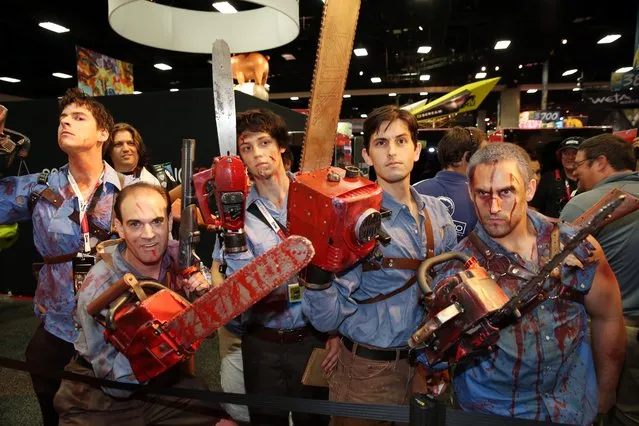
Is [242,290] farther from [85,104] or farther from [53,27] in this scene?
[53,27]

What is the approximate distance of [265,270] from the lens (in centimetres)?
128

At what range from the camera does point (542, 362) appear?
144 centimetres

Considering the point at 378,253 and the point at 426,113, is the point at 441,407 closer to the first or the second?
the point at 378,253

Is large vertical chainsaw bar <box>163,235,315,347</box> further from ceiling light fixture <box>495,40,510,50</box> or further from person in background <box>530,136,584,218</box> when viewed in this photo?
ceiling light fixture <box>495,40,510,50</box>

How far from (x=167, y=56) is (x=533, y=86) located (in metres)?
13.1

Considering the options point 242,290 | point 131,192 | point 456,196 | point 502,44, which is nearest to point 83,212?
point 131,192

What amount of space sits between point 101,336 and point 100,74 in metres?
6.65

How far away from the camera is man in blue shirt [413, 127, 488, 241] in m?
2.92

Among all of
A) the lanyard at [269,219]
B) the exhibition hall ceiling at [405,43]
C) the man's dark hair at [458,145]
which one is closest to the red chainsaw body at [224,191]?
the lanyard at [269,219]

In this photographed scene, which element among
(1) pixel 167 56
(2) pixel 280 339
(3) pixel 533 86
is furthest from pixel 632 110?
(3) pixel 533 86

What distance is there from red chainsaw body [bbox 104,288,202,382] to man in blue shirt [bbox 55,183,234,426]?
0.71ft

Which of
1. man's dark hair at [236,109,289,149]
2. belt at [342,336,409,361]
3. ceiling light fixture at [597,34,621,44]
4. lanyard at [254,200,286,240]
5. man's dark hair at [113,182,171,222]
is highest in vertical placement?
ceiling light fixture at [597,34,621,44]

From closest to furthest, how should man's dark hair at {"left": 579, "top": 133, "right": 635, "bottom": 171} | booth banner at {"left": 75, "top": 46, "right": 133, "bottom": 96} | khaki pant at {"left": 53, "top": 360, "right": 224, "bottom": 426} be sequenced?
khaki pant at {"left": 53, "top": 360, "right": 224, "bottom": 426} < man's dark hair at {"left": 579, "top": 133, "right": 635, "bottom": 171} < booth banner at {"left": 75, "top": 46, "right": 133, "bottom": 96}

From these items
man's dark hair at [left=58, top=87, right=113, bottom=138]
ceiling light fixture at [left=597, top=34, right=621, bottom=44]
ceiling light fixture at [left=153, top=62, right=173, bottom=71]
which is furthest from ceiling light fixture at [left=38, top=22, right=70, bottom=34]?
ceiling light fixture at [left=597, top=34, right=621, bottom=44]
